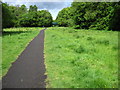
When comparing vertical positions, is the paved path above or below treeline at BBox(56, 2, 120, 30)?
below

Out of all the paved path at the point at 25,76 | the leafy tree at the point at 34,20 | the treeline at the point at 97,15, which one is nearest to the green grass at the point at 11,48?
the paved path at the point at 25,76

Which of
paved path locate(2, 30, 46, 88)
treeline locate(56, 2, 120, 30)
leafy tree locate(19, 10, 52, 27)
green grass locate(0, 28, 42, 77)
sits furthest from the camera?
leafy tree locate(19, 10, 52, 27)

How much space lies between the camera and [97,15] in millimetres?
45562

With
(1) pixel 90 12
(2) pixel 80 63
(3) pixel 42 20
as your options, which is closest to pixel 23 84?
(2) pixel 80 63

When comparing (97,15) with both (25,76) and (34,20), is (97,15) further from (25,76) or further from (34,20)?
(34,20)

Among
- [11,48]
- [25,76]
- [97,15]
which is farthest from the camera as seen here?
[97,15]

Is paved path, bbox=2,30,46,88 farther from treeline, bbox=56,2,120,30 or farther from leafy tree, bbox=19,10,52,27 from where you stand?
leafy tree, bbox=19,10,52,27

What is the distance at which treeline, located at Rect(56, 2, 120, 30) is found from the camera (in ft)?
127

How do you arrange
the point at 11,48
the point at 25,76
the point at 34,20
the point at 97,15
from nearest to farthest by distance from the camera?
the point at 25,76 → the point at 11,48 → the point at 97,15 → the point at 34,20

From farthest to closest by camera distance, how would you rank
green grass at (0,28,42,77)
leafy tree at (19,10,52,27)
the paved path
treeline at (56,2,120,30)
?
leafy tree at (19,10,52,27) → treeline at (56,2,120,30) → green grass at (0,28,42,77) → the paved path

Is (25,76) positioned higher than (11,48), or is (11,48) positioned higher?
(11,48)

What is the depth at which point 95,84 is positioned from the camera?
20.8ft

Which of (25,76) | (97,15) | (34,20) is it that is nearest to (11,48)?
(25,76)

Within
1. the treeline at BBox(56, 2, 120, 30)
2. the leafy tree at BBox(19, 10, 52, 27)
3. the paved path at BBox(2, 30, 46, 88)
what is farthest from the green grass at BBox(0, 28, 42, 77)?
the leafy tree at BBox(19, 10, 52, 27)
